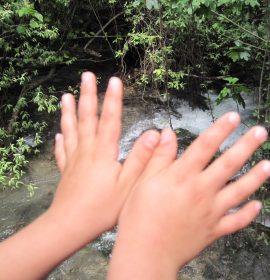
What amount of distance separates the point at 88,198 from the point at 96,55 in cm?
507

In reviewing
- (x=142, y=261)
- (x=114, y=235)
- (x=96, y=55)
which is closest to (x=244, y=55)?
(x=114, y=235)

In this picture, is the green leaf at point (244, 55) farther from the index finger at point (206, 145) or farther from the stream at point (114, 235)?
the index finger at point (206, 145)

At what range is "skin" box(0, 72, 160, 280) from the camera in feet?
2.67

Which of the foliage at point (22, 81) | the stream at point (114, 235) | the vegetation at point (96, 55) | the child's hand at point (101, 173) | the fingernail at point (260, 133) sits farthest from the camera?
the vegetation at point (96, 55)

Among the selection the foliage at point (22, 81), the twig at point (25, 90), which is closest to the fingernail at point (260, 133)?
the foliage at point (22, 81)

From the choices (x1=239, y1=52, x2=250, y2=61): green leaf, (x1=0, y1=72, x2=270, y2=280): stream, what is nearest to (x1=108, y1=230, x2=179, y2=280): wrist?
(x1=239, y1=52, x2=250, y2=61): green leaf

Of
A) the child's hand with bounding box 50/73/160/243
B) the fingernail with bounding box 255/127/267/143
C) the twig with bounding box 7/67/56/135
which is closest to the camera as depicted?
the fingernail with bounding box 255/127/267/143

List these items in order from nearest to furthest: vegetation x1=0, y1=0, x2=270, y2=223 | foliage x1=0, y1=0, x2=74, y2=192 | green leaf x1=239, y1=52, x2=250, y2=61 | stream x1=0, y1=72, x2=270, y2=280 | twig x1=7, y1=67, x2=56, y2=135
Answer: green leaf x1=239, y1=52, x2=250, y2=61 < stream x1=0, y1=72, x2=270, y2=280 < foliage x1=0, y1=0, x2=74, y2=192 < vegetation x1=0, y1=0, x2=270, y2=223 < twig x1=7, y1=67, x2=56, y2=135

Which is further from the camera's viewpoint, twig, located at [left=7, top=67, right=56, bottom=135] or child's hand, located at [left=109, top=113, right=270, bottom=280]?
twig, located at [left=7, top=67, right=56, bottom=135]

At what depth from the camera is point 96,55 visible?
18.6 ft

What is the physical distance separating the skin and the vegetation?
2.97 m

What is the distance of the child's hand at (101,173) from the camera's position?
81 centimetres

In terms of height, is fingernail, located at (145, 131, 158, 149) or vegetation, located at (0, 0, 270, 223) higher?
fingernail, located at (145, 131, 158, 149)

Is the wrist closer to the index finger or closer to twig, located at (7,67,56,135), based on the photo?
the index finger
